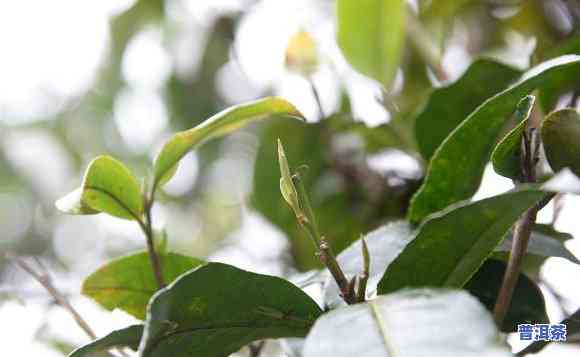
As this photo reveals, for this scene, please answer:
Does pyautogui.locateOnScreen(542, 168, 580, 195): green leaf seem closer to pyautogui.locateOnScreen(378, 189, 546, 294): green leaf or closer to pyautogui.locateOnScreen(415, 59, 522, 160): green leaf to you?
pyautogui.locateOnScreen(378, 189, 546, 294): green leaf

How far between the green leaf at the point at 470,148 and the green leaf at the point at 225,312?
148mm

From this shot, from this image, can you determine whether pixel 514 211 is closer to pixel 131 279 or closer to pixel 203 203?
pixel 131 279

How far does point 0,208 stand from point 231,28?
68cm

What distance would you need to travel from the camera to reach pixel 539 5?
3.61ft

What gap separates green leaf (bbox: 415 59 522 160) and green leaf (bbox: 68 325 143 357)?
1.09ft

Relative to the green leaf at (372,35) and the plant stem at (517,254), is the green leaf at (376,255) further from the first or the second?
the green leaf at (372,35)

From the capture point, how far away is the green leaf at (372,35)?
2.46 feet

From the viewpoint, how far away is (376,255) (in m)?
0.56

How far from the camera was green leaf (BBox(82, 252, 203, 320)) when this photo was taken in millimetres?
621

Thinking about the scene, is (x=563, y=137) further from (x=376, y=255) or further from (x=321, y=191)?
(x=321, y=191)

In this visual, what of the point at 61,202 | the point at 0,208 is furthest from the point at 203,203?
the point at 61,202

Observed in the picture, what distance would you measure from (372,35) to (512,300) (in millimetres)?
299

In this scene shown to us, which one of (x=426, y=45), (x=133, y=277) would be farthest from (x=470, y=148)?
(x=426, y=45)

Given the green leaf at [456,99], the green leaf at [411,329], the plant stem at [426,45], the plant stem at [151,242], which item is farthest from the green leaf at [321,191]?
the green leaf at [411,329]
